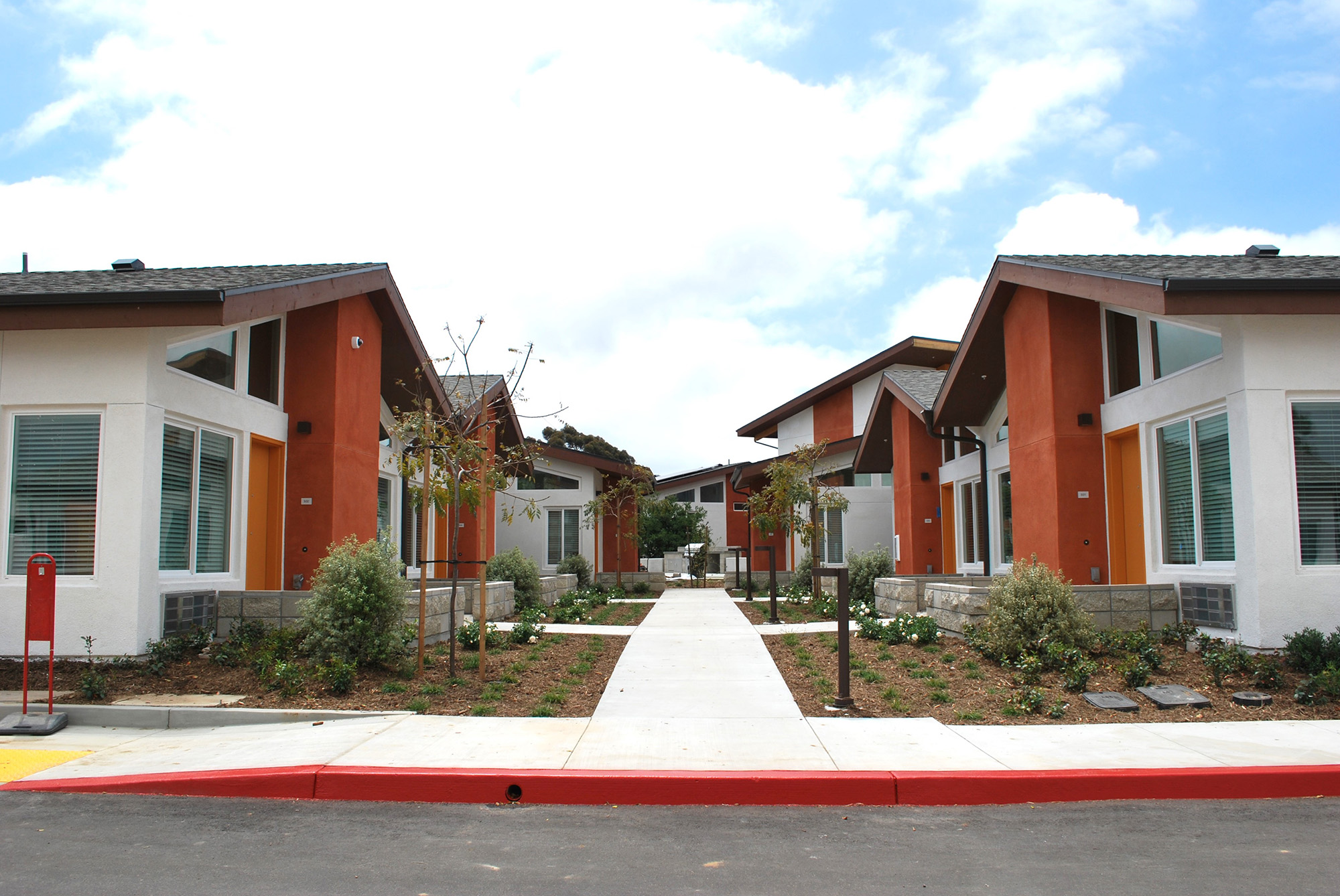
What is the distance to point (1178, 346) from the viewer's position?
433 inches

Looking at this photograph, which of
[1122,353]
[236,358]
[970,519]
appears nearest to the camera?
[236,358]

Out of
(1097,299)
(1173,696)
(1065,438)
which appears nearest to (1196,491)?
(1065,438)

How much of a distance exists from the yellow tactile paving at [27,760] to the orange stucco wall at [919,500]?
54.0 feet

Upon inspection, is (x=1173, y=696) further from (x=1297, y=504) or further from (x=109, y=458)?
(x=109, y=458)

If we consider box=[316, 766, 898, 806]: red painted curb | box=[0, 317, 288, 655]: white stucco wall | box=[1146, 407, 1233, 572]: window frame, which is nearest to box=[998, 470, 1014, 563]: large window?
box=[1146, 407, 1233, 572]: window frame

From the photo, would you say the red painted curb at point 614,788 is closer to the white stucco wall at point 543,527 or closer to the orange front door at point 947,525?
the orange front door at point 947,525

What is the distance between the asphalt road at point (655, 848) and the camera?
4492 mm

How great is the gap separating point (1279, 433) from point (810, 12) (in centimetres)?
803

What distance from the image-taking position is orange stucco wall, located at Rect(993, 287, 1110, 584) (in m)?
12.3

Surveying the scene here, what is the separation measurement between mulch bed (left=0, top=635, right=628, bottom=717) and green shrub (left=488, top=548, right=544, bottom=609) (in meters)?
6.49

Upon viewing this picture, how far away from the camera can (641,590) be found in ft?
81.9

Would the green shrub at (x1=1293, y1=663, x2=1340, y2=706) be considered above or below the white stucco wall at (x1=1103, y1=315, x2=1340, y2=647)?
below

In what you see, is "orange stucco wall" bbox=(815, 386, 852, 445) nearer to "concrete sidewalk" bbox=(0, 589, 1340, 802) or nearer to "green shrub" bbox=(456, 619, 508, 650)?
"green shrub" bbox=(456, 619, 508, 650)

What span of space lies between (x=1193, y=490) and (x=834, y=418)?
2205 cm
